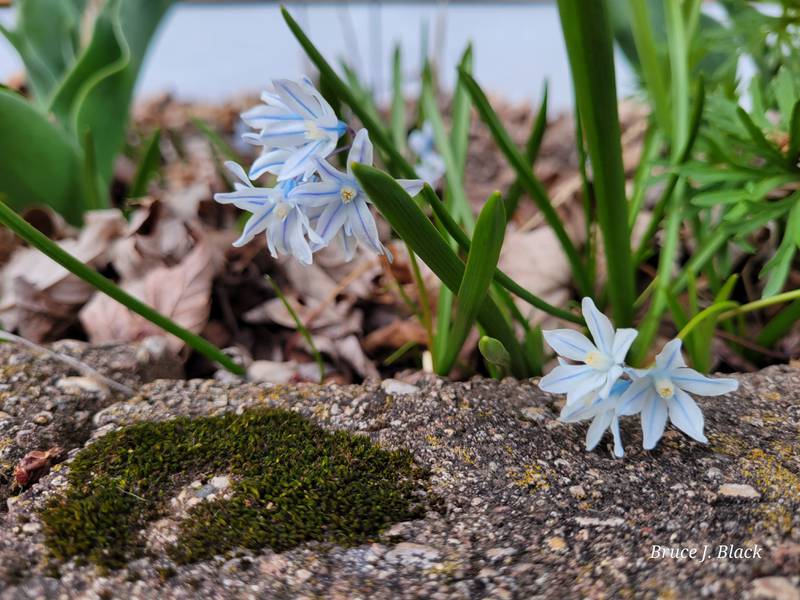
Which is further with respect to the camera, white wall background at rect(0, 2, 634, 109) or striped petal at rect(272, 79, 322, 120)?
white wall background at rect(0, 2, 634, 109)

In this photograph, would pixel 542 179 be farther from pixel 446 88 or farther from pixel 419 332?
pixel 446 88

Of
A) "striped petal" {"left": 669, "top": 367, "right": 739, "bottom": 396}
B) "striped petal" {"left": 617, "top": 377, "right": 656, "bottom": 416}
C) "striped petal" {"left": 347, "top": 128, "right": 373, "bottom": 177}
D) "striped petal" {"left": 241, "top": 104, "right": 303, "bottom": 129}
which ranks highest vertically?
"striped petal" {"left": 241, "top": 104, "right": 303, "bottom": 129}

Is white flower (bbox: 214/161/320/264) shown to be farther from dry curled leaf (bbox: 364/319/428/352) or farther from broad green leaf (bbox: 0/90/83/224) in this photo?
broad green leaf (bbox: 0/90/83/224)

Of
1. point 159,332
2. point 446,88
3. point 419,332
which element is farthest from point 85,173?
point 446,88

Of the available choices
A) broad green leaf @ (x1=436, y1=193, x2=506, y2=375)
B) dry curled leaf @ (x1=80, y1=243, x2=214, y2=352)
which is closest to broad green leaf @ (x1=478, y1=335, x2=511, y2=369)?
broad green leaf @ (x1=436, y1=193, x2=506, y2=375)

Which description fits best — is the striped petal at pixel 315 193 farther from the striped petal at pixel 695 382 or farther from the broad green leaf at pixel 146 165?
the broad green leaf at pixel 146 165

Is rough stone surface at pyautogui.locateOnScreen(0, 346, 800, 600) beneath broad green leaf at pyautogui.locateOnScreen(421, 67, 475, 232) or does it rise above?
beneath

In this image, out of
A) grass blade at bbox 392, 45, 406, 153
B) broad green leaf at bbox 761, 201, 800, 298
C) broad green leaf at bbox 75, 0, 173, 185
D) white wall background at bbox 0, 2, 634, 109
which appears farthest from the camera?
white wall background at bbox 0, 2, 634, 109

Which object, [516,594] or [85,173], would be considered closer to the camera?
[516,594]
